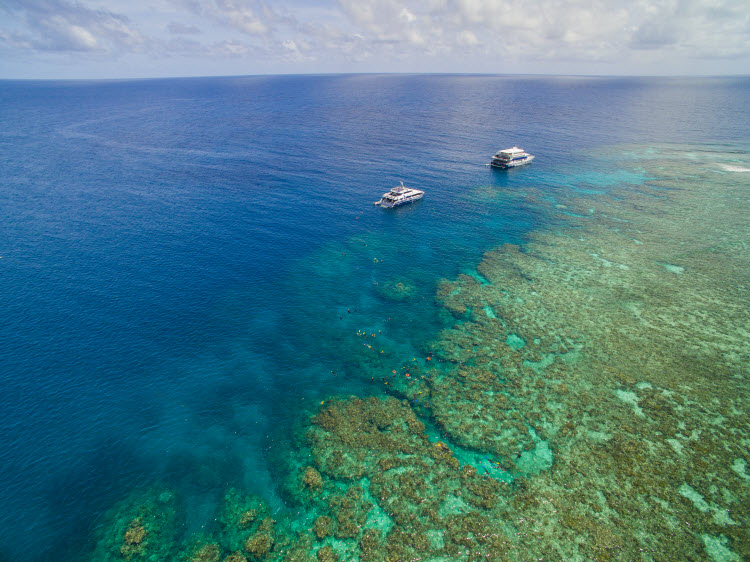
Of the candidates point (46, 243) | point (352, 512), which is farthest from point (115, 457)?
point (46, 243)

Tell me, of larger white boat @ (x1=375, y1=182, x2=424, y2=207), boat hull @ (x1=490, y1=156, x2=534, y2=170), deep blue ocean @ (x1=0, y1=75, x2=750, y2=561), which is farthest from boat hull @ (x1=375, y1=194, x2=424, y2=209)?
boat hull @ (x1=490, y1=156, x2=534, y2=170)

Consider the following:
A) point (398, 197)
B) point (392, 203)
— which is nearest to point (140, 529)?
point (392, 203)

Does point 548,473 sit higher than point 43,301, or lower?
lower

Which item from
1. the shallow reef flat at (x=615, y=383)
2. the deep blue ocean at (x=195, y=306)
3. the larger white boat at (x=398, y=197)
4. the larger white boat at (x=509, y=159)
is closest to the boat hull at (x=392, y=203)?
the larger white boat at (x=398, y=197)

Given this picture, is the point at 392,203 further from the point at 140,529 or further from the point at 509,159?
the point at 140,529

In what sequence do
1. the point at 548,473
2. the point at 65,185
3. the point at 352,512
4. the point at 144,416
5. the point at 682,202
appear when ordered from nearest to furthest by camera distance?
the point at 352,512
the point at 548,473
the point at 144,416
the point at 682,202
the point at 65,185

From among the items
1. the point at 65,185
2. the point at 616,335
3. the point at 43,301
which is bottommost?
the point at 616,335

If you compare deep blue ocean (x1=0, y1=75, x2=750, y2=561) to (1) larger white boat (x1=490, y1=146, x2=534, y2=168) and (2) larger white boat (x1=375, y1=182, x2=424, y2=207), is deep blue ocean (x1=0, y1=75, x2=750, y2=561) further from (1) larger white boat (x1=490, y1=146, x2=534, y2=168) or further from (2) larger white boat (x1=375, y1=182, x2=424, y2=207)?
(1) larger white boat (x1=490, y1=146, x2=534, y2=168)

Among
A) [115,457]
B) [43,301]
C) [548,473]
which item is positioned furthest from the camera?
[43,301]

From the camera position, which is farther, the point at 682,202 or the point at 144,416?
the point at 682,202

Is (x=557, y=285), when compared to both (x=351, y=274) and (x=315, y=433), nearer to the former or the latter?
(x=351, y=274)
